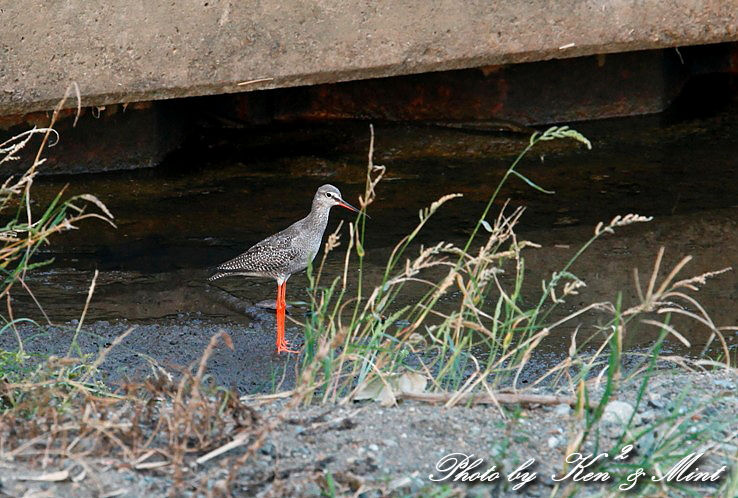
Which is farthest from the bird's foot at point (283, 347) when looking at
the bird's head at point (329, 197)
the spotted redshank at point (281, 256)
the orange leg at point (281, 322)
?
the bird's head at point (329, 197)

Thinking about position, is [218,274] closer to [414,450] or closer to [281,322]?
[281,322]

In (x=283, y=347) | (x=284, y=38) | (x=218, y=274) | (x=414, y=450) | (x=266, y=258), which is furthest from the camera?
(x=284, y=38)

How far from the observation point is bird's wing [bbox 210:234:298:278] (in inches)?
188

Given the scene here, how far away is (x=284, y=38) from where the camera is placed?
5219 mm

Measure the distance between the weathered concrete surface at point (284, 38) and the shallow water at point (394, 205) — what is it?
792 millimetres

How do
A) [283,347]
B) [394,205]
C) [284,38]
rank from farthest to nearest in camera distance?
[394,205]
[284,38]
[283,347]

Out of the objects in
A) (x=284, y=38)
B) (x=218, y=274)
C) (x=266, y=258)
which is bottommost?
(x=218, y=274)

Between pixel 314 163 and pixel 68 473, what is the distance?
4.45 m

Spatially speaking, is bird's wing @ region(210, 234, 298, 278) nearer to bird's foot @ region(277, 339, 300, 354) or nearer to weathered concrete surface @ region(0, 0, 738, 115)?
bird's foot @ region(277, 339, 300, 354)

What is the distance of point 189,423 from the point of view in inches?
90.9

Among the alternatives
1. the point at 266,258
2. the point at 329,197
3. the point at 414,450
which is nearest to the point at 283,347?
the point at 266,258

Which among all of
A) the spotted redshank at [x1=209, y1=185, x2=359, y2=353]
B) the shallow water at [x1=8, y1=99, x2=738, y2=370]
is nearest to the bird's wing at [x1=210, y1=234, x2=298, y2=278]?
the spotted redshank at [x1=209, y1=185, x2=359, y2=353]

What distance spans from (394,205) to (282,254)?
127 cm

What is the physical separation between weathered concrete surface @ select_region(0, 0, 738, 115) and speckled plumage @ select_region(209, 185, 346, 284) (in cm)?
79
